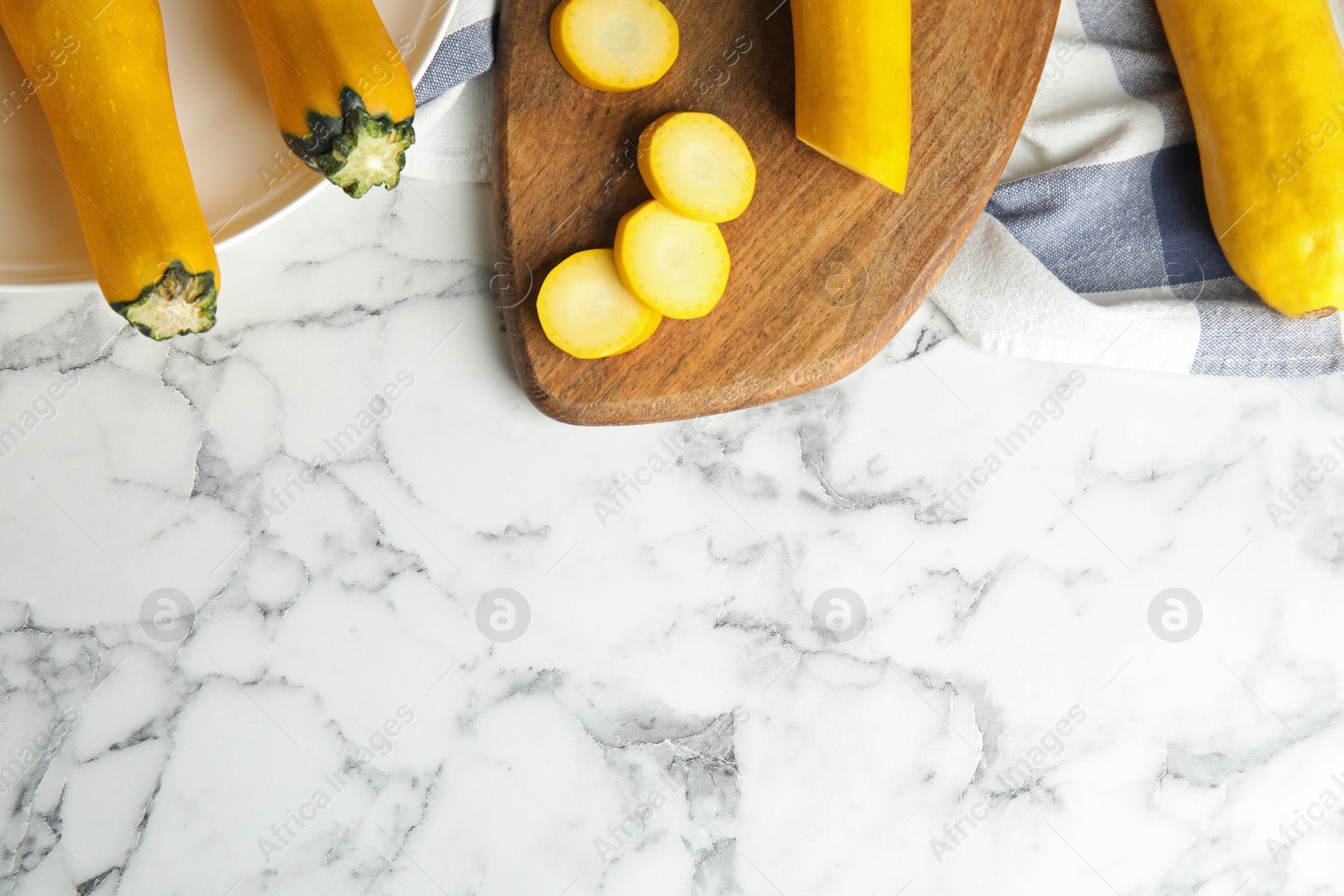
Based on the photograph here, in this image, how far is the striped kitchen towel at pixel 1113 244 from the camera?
0.91 meters

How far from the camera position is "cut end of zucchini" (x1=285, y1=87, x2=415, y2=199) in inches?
24.9

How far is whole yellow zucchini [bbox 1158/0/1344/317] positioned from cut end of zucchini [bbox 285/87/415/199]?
730 mm

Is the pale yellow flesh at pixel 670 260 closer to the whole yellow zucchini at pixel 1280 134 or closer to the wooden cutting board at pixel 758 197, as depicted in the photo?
the wooden cutting board at pixel 758 197

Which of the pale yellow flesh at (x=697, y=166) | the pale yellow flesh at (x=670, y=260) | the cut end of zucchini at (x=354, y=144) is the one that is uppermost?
the cut end of zucchini at (x=354, y=144)

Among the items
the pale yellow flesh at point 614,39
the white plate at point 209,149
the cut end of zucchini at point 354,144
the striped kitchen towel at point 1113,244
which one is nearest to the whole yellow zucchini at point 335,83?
the cut end of zucchini at point 354,144

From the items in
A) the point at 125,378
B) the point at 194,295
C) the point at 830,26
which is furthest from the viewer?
the point at 125,378

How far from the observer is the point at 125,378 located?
2.89 feet

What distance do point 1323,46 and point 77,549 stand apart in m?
1.24

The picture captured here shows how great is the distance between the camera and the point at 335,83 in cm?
62

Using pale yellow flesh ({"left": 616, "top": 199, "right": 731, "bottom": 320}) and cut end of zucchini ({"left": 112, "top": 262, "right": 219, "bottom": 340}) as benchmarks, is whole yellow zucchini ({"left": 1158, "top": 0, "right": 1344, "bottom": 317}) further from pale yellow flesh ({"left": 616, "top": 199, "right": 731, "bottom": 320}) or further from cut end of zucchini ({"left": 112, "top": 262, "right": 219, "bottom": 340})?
cut end of zucchini ({"left": 112, "top": 262, "right": 219, "bottom": 340})

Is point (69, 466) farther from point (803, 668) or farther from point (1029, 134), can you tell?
point (1029, 134)

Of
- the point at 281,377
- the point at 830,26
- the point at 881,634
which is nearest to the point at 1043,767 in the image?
the point at 881,634

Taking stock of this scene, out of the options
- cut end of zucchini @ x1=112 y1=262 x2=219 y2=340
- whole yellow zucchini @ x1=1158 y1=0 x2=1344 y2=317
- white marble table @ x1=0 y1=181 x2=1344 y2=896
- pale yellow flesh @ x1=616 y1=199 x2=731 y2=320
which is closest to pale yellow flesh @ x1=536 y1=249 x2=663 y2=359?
pale yellow flesh @ x1=616 y1=199 x2=731 y2=320

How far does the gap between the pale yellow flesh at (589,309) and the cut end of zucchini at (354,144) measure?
175mm
